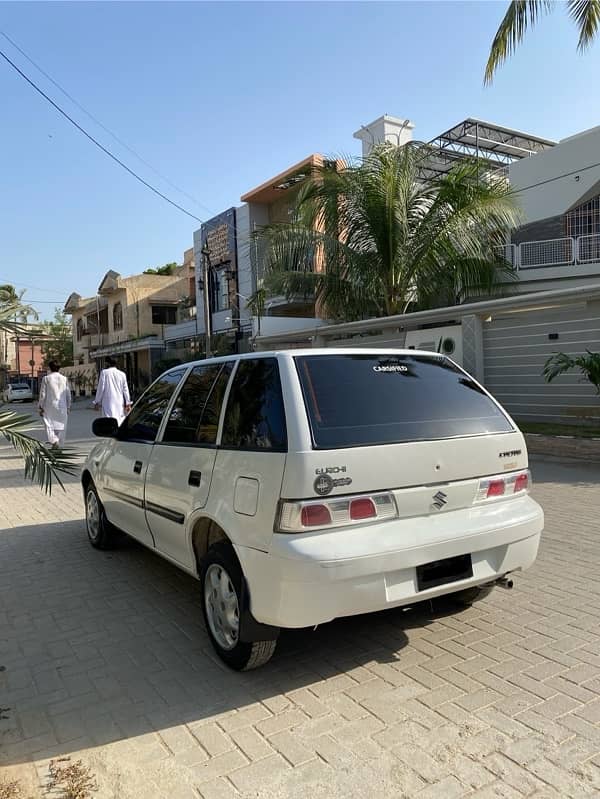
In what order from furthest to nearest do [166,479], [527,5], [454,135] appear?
[454,135]
[527,5]
[166,479]

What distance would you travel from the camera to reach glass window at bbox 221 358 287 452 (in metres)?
3.14

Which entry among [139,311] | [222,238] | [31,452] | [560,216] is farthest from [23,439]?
[139,311]

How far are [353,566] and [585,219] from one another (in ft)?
67.0

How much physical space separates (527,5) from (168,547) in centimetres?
1213

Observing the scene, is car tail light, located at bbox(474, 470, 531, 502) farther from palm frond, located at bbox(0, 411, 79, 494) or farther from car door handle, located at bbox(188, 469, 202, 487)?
palm frond, located at bbox(0, 411, 79, 494)

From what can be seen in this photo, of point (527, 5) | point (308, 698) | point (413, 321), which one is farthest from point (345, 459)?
point (527, 5)

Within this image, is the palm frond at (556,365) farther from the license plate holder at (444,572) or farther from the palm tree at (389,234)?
the license plate holder at (444,572)

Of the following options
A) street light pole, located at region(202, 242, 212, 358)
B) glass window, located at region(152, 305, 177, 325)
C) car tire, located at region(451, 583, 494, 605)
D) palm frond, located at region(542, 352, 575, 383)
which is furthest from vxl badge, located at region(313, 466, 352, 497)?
glass window, located at region(152, 305, 177, 325)

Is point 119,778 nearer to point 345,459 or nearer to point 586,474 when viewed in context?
point 345,459

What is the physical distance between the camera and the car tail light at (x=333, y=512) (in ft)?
9.53

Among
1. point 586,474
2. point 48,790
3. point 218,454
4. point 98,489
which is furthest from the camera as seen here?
point 586,474

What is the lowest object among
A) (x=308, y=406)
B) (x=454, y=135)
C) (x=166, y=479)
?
(x=166, y=479)

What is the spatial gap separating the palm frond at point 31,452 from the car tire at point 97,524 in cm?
193

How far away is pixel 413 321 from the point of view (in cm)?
1330
